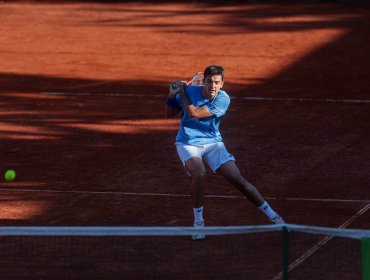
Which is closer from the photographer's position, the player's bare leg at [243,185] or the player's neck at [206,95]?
the player's neck at [206,95]

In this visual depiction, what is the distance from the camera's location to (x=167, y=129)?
1727 cm

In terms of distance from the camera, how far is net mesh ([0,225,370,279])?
29.9 ft

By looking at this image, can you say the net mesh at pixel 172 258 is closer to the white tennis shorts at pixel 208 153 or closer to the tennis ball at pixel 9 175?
the white tennis shorts at pixel 208 153

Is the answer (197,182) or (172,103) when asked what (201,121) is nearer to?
(172,103)

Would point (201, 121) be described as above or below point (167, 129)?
below

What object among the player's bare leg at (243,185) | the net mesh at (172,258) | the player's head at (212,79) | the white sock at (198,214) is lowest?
the net mesh at (172,258)

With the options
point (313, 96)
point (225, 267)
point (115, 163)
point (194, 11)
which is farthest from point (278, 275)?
point (194, 11)

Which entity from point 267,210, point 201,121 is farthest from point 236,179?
point 201,121

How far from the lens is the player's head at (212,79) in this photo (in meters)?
10.7

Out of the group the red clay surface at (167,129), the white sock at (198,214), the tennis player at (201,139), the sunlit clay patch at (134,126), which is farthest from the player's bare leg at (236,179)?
the sunlit clay patch at (134,126)

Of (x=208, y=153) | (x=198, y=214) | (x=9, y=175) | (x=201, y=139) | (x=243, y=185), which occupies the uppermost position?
(x=201, y=139)

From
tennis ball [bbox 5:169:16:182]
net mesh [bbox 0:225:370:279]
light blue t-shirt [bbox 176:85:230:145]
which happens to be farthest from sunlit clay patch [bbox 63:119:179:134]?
net mesh [bbox 0:225:370:279]

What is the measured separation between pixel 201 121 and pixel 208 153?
358 mm

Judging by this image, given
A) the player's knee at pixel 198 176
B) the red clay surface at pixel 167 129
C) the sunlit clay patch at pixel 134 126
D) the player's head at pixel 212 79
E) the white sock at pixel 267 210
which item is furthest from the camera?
the sunlit clay patch at pixel 134 126
